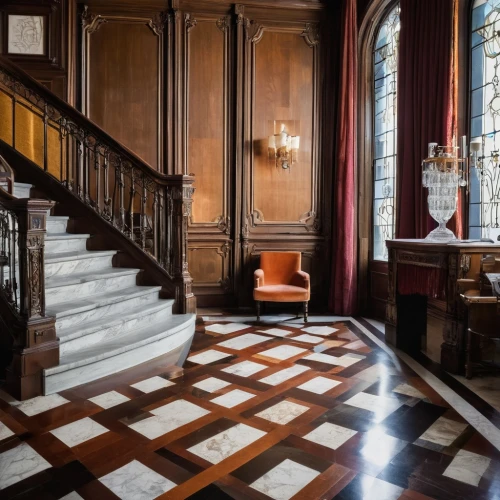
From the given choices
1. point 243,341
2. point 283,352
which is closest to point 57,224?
point 243,341

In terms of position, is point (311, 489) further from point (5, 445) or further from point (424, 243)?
point (424, 243)

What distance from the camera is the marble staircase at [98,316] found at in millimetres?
3275

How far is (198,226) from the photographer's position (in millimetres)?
6004

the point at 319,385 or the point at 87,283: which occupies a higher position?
the point at 87,283

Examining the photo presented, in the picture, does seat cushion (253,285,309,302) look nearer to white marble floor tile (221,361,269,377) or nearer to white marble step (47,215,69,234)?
white marble floor tile (221,361,269,377)

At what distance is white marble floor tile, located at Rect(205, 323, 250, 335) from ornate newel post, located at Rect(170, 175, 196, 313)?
35cm

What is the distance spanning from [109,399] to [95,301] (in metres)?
1.05

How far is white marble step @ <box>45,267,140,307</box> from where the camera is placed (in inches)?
145

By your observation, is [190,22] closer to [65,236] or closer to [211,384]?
[65,236]

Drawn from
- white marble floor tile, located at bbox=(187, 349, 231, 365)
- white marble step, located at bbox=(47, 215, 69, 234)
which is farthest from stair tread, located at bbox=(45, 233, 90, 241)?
white marble floor tile, located at bbox=(187, 349, 231, 365)

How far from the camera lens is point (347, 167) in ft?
18.8

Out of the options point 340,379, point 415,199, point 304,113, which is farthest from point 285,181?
point 340,379

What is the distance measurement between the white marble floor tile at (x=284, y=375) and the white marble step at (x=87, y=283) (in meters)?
1.67

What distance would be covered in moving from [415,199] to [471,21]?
1627mm
